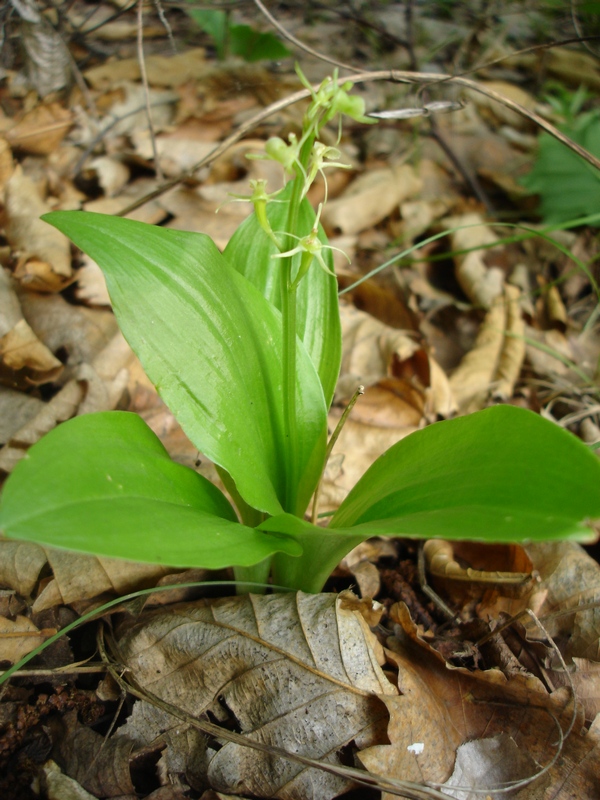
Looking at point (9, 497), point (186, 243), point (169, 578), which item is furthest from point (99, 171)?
point (9, 497)

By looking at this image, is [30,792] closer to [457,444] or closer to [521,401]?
[457,444]

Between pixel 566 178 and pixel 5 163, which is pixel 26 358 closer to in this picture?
pixel 5 163

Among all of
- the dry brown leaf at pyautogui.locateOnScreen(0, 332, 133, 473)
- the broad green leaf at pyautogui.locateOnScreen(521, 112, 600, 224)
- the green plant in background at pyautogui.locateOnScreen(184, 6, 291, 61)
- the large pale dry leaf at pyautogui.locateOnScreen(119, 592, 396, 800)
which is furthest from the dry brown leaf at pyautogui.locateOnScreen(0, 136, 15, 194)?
the broad green leaf at pyautogui.locateOnScreen(521, 112, 600, 224)

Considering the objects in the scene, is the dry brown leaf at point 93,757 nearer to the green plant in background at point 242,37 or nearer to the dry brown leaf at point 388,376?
the dry brown leaf at point 388,376

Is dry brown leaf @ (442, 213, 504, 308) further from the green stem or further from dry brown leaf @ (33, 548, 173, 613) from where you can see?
dry brown leaf @ (33, 548, 173, 613)

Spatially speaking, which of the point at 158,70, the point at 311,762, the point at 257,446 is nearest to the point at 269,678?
the point at 311,762

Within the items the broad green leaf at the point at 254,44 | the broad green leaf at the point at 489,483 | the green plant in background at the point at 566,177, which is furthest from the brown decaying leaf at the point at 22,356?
the green plant in background at the point at 566,177
